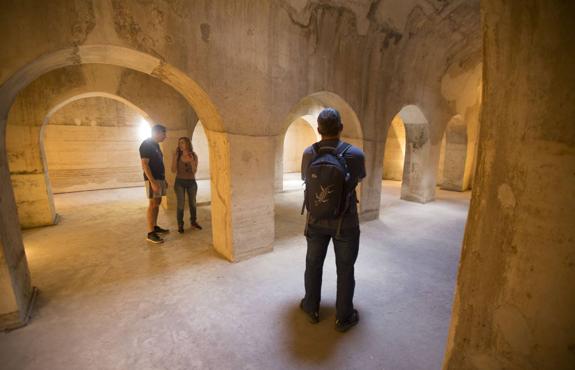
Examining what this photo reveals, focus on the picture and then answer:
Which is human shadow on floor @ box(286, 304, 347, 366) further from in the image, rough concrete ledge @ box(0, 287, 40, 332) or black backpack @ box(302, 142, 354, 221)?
rough concrete ledge @ box(0, 287, 40, 332)

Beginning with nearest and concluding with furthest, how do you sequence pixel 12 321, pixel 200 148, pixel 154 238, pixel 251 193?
pixel 12 321 → pixel 251 193 → pixel 154 238 → pixel 200 148

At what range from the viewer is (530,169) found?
106 centimetres

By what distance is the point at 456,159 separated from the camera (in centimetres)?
971

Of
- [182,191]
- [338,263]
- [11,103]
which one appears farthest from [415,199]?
[11,103]

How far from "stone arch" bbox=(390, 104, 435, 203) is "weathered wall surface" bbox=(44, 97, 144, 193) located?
982 centimetres

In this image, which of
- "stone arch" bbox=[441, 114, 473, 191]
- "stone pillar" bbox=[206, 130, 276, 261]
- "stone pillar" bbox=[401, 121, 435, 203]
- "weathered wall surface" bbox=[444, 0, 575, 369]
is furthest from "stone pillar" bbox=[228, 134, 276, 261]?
"stone arch" bbox=[441, 114, 473, 191]

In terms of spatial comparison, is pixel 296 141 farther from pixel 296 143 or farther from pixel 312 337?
pixel 312 337

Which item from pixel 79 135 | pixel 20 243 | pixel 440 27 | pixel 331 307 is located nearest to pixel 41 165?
pixel 20 243

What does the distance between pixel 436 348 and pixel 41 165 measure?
304 inches

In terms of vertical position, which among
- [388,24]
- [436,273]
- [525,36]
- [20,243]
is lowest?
[436,273]

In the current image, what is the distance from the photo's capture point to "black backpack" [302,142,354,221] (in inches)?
90.0

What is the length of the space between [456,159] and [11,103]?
11499mm

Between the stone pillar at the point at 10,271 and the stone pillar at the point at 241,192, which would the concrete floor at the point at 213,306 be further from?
the stone pillar at the point at 241,192

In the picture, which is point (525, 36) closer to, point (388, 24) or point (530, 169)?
point (530, 169)
